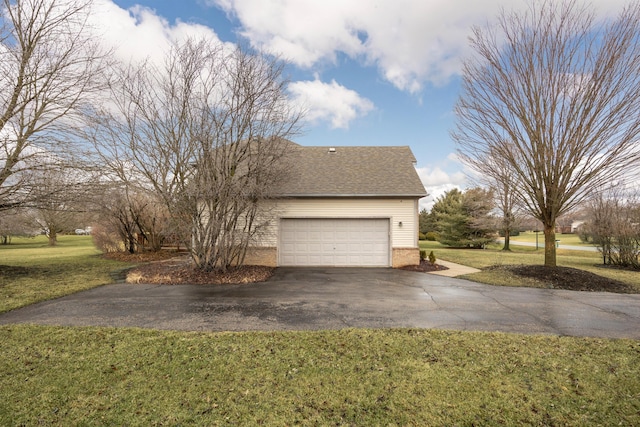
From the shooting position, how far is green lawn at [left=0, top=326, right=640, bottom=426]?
9.41 feet

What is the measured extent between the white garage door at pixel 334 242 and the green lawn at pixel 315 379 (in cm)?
791

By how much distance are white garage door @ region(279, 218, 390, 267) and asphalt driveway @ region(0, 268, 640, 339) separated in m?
3.50

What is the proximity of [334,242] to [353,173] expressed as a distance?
3.49 meters

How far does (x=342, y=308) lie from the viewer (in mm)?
6480

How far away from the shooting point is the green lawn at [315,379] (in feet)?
9.41

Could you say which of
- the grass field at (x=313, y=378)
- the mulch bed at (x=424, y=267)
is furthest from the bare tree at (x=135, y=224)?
the mulch bed at (x=424, y=267)

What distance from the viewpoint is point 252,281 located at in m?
9.54

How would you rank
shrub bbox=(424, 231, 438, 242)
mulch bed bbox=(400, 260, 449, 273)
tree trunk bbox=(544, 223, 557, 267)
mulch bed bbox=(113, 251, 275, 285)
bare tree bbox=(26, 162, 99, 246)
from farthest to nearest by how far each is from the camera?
1. shrub bbox=(424, 231, 438, 242)
2. mulch bed bbox=(400, 260, 449, 273)
3. tree trunk bbox=(544, 223, 557, 267)
4. bare tree bbox=(26, 162, 99, 246)
5. mulch bed bbox=(113, 251, 275, 285)

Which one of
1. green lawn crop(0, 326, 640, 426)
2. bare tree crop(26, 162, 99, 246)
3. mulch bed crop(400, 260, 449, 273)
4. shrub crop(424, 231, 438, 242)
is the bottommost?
green lawn crop(0, 326, 640, 426)

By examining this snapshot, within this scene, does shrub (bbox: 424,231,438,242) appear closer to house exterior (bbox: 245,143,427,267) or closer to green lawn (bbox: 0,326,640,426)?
house exterior (bbox: 245,143,427,267)

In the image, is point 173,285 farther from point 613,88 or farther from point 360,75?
point 613,88

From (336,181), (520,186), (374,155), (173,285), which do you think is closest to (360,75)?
(374,155)

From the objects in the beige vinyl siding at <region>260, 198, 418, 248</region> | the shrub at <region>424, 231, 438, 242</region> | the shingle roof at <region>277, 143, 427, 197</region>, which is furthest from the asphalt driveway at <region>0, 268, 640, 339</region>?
the shrub at <region>424, 231, 438, 242</region>

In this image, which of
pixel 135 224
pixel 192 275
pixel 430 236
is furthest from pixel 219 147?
pixel 430 236
